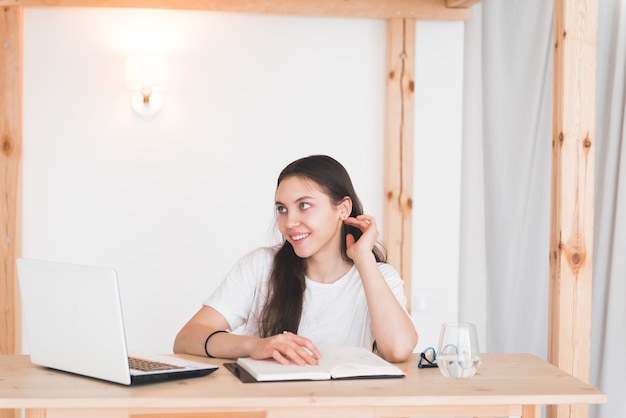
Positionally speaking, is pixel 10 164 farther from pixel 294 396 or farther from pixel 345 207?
pixel 294 396

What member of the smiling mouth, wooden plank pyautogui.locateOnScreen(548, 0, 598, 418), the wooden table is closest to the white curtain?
wooden plank pyautogui.locateOnScreen(548, 0, 598, 418)

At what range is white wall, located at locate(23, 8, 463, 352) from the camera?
13.1ft

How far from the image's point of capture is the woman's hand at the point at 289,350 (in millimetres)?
2072

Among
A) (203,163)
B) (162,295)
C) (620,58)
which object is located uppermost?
(620,58)

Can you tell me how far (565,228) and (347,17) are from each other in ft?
6.24

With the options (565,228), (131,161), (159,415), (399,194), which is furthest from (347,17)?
(159,415)

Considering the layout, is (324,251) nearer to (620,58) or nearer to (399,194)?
(399,194)

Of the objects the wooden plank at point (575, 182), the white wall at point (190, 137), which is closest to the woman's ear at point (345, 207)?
the wooden plank at point (575, 182)

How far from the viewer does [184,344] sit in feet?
7.92

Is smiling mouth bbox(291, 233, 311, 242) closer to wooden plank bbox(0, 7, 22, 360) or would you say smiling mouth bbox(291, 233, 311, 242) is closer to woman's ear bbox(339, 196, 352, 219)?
woman's ear bbox(339, 196, 352, 219)

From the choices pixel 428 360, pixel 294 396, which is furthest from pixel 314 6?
pixel 294 396

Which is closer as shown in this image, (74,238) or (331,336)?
(331,336)

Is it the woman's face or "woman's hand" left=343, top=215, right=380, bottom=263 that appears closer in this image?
"woman's hand" left=343, top=215, right=380, bottom=263

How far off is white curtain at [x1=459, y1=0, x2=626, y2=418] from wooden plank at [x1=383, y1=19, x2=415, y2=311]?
26.8 inches
